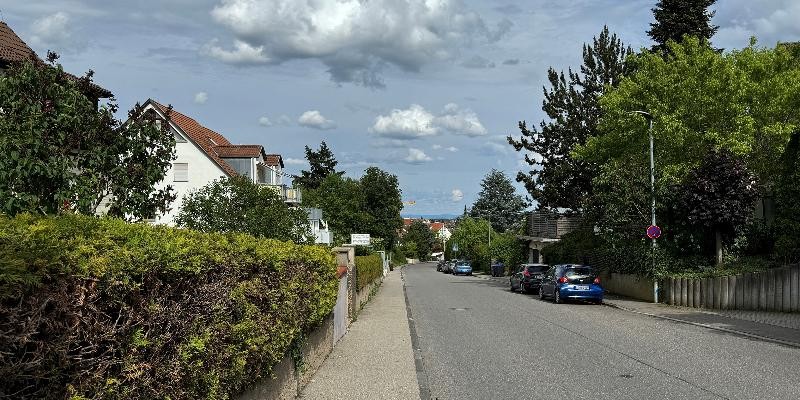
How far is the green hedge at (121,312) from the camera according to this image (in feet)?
9.86

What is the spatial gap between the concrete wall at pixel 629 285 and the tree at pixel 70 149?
64.2ft

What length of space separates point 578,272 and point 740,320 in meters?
8.81

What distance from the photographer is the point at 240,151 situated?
5216 centimetres

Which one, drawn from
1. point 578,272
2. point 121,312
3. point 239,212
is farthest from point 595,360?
point 578,272

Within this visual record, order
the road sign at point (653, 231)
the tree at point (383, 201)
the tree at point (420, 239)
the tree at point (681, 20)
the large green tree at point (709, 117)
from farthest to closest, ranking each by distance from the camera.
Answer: the tree at point (420, 239) → the tree at point (383, 201) → the tree at point (681, 20) → the large green tree at point (709, 117) → the road sign at point (653, 231)

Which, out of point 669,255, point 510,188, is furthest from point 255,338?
point 510,188

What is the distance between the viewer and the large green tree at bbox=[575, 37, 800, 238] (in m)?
26.7

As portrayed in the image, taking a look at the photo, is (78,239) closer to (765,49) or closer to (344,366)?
(344,366)

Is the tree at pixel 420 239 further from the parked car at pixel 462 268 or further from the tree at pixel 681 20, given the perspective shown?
the tree at pixel 681 20

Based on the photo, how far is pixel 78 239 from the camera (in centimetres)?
357

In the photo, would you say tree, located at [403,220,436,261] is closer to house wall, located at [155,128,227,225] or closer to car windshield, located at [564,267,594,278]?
house wall, located at [155,128,227,225]

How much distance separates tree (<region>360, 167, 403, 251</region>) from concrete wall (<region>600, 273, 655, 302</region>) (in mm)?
56387

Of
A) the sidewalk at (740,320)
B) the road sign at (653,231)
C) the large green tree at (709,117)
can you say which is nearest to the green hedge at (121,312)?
the sidewalk at (740,320)

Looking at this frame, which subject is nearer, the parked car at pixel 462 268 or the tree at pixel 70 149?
the tree at pixel 70 149
